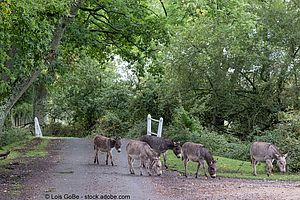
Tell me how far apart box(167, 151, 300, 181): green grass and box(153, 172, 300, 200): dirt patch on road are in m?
1.03

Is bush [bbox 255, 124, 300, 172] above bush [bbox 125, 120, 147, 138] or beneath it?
beneath

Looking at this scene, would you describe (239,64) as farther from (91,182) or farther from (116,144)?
(91,182)

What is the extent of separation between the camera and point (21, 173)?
15.7m

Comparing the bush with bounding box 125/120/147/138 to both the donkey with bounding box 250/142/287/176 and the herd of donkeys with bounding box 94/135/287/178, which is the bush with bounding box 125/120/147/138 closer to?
the herd of donkeys with bounding box 94/135/287/178

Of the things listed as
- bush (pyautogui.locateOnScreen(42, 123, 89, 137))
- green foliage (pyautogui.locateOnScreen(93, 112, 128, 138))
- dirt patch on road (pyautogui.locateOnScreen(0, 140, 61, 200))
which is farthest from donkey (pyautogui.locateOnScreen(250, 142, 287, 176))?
bush (pyautogui.locateOnScreen(42, 123, 89, 137))

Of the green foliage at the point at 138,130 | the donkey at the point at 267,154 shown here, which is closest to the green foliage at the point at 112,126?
the green foliage at the point at 138,130

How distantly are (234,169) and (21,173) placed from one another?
25.0ft

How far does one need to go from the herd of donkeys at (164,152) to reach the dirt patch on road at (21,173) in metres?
2.08

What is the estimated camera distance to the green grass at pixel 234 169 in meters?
17.1

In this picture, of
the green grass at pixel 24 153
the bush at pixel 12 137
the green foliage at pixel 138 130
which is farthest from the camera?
the bush at pixel 12 137

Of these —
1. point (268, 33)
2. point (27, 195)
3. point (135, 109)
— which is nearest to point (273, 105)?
point (268, 33)

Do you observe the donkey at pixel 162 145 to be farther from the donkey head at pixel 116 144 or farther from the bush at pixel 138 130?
the bush at pixel 138 130

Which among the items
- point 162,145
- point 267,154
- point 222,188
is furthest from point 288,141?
point 222,188

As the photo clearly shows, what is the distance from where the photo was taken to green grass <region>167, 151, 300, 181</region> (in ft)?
56.1
